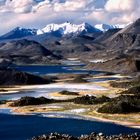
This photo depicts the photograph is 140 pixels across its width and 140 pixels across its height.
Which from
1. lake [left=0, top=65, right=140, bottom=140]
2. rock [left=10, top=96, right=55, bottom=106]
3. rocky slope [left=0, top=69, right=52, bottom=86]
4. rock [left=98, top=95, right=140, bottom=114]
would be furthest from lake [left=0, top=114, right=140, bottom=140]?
rocky slope [left=0, top=69, right=52, bottom=86]

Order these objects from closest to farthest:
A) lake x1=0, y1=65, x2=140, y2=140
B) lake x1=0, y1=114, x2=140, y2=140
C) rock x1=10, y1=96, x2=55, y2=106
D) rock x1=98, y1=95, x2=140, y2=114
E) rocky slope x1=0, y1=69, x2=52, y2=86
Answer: lake x1=0, y1=114, x2=140, y2=140 < lake x1=0, y1=65, x2=140, y2=140 < rock x1=98, y1=95, x2=140, y2=114 < rock x1=10, y1=96, x2=55, y2=106 < rocky slope x1=0, y1=69, x2=52, y2=86

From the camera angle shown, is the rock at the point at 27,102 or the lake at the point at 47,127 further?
the rock at the point at 27,102

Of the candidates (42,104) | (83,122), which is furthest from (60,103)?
(83,122)

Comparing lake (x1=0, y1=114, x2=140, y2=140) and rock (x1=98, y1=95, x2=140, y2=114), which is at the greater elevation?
rock (x1=98, y1=95, x2=140, y2=114)

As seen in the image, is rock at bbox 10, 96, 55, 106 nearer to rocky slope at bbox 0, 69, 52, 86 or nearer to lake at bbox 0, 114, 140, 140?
lake at bbox 0, 114, 140, 140

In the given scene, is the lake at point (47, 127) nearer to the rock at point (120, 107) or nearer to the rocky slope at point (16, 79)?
the rock at point (120, 107)

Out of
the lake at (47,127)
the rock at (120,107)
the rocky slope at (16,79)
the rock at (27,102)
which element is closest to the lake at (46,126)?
the lake at (47,127)

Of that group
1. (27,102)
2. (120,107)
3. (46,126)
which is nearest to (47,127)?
(46,126)

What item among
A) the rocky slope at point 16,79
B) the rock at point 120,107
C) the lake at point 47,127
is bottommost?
the lake at point 47,127

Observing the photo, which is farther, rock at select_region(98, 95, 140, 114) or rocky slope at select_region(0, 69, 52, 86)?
rocky slope at select_region(0, 69, 52, 86)

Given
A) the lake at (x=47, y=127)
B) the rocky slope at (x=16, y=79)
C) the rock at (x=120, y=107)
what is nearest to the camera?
the lake at (x=47, y=127)

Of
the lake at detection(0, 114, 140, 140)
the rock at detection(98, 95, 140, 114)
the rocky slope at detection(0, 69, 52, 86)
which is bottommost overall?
the lake at detection(0, 114, 140, 140)

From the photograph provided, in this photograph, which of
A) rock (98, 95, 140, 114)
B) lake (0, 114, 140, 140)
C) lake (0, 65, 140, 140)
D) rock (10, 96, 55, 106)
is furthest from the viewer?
rock (10, 96, 55, 106)

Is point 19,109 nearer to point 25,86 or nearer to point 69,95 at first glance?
point 69,95
